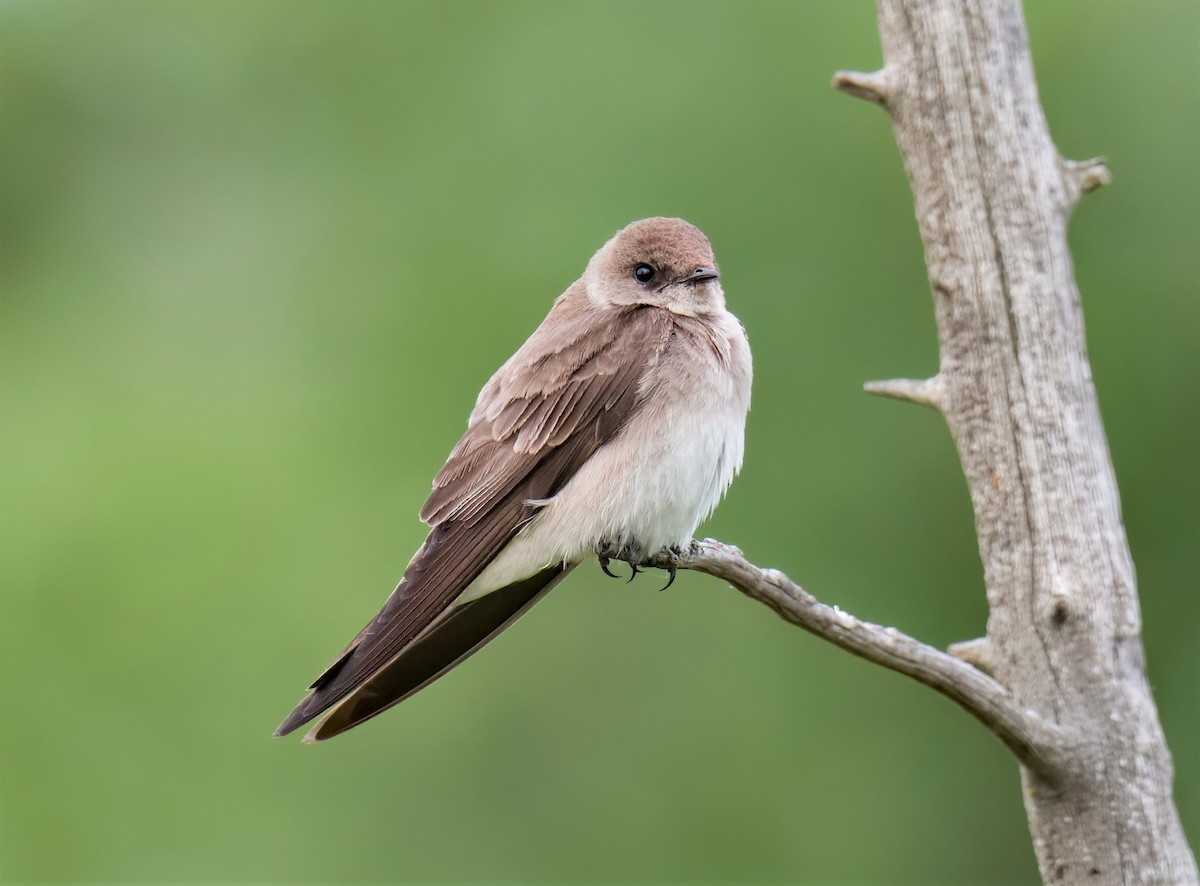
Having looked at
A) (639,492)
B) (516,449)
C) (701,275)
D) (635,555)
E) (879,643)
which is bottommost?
(879,643)

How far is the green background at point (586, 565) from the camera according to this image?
7332 mm

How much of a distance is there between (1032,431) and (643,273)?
1368 millimetres

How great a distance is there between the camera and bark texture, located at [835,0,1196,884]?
14.0ft

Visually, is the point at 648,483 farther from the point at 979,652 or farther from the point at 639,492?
the point at 979,652

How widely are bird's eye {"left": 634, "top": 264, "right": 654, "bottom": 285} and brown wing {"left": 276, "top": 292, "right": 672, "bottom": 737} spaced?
0.24m

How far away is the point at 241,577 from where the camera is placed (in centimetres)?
803

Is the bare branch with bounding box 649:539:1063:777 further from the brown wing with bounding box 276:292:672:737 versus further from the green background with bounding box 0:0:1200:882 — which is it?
the green background with bounding box 0:0:1200:882

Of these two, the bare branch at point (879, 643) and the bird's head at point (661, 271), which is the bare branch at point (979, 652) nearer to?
the bare branch at point (879, 643)

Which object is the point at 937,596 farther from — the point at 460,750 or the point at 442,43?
the point at 442,43

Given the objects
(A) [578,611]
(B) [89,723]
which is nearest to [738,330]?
(A) [578,611]

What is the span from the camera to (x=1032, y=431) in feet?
14.2

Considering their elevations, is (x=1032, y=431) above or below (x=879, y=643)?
above

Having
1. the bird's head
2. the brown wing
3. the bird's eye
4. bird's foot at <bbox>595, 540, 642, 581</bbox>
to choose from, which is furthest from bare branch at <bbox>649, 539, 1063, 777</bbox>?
the bird's eye

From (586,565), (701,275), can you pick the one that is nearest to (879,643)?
(701,275)
